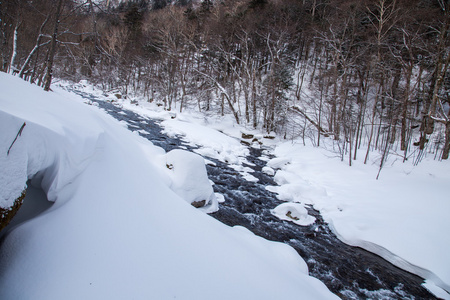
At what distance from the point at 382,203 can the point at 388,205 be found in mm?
158

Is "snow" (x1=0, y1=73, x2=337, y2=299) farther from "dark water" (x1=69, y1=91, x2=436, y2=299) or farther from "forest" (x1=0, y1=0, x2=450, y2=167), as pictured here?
"forest" (x1=0, y1=0, x2=450, y2=167)

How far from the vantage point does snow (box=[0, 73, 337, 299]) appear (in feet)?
4.42

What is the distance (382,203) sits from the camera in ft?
18.0

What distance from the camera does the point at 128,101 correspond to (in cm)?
2238

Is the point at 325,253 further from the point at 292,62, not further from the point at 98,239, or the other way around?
the point at 292,62

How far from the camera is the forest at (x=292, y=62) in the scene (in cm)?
898

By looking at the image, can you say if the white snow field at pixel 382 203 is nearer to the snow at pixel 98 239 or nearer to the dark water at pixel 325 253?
the dark water at pixel 325 253

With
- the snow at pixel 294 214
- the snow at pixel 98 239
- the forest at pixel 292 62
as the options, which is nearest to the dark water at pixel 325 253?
the snow at pixel 294 214

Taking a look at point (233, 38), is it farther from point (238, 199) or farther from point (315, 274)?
point (315, 274)

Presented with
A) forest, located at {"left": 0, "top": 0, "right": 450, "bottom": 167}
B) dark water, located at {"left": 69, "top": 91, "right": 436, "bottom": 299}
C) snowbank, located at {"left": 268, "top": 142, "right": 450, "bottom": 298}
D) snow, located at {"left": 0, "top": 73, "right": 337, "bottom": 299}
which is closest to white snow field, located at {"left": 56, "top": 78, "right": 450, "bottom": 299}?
snowbank, located at {"left": 268, "top": 142, "right": 450, "bottom": 298}

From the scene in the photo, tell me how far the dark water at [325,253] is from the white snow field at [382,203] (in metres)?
0.24

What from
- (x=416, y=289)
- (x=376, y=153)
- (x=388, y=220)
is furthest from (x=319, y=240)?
(x=376, y=153)

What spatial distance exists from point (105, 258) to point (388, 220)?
5.53 meters

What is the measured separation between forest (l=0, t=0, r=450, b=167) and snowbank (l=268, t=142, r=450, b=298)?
3.07 ft
